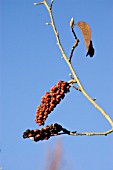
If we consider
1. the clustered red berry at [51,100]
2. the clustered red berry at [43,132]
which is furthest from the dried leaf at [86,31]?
the clustered red berry at [43,132]

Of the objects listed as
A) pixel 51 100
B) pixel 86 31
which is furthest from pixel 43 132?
pixel 86 31

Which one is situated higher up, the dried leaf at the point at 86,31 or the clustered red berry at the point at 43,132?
the dried leaf at the point at 86,31

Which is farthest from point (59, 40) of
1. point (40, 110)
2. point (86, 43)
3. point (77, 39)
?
point (40, 110)

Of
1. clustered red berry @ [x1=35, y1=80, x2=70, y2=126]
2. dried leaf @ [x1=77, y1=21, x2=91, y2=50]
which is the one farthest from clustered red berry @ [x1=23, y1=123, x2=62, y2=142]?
dried leaf @ [x1=77, y1=21, x2=91, y2=50]

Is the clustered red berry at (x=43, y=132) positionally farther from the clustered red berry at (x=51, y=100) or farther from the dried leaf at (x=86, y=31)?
the dried leaf at (x=86, y=31)

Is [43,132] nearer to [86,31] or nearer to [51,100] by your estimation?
[51,100]
